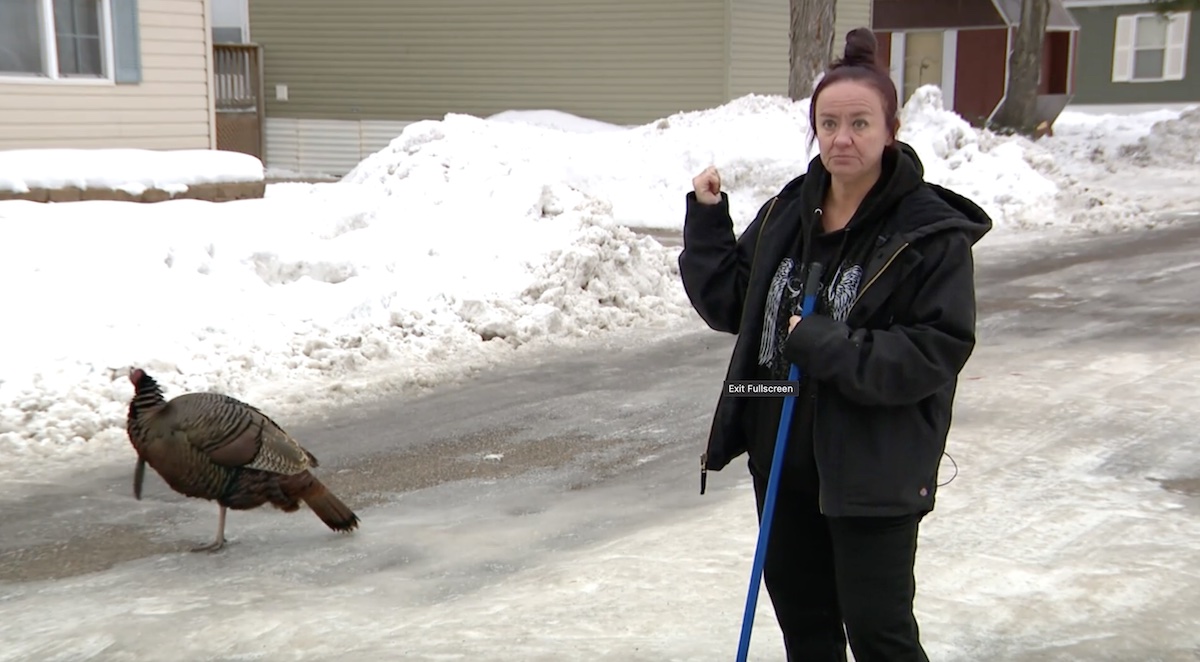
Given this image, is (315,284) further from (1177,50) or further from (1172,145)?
(1177,50)

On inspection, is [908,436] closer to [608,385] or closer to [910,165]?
[910,165]

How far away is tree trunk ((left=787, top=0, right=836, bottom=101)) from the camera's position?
20094 mm

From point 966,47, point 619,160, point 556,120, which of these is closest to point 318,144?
point 556,120

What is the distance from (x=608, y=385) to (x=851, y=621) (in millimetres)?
5487

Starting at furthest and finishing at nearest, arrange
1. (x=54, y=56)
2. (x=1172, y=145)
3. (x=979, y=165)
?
(x=1172, y=145) < (x=979, y=165) < (x=54, y=56)

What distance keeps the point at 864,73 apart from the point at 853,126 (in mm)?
131

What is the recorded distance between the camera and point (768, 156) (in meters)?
17.8

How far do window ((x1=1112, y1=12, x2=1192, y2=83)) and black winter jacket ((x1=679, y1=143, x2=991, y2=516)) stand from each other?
4063 centimetres

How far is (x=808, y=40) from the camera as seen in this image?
66.4ft

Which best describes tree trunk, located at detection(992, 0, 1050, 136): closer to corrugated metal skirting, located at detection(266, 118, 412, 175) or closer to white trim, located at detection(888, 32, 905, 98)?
white trim, located at detection(888, 32, 905, 98)

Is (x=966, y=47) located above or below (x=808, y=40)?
above

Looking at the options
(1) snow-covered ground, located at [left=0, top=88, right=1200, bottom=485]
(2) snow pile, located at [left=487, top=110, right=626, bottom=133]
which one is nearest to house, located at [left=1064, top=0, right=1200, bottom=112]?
(2) snow pile, located at [left=487, top=110, right=626, bottom=133]

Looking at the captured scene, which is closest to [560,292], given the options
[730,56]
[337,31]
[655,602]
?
[655,602]

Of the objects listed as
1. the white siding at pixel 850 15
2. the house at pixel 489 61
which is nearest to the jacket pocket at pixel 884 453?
the house at pixel 489 61
